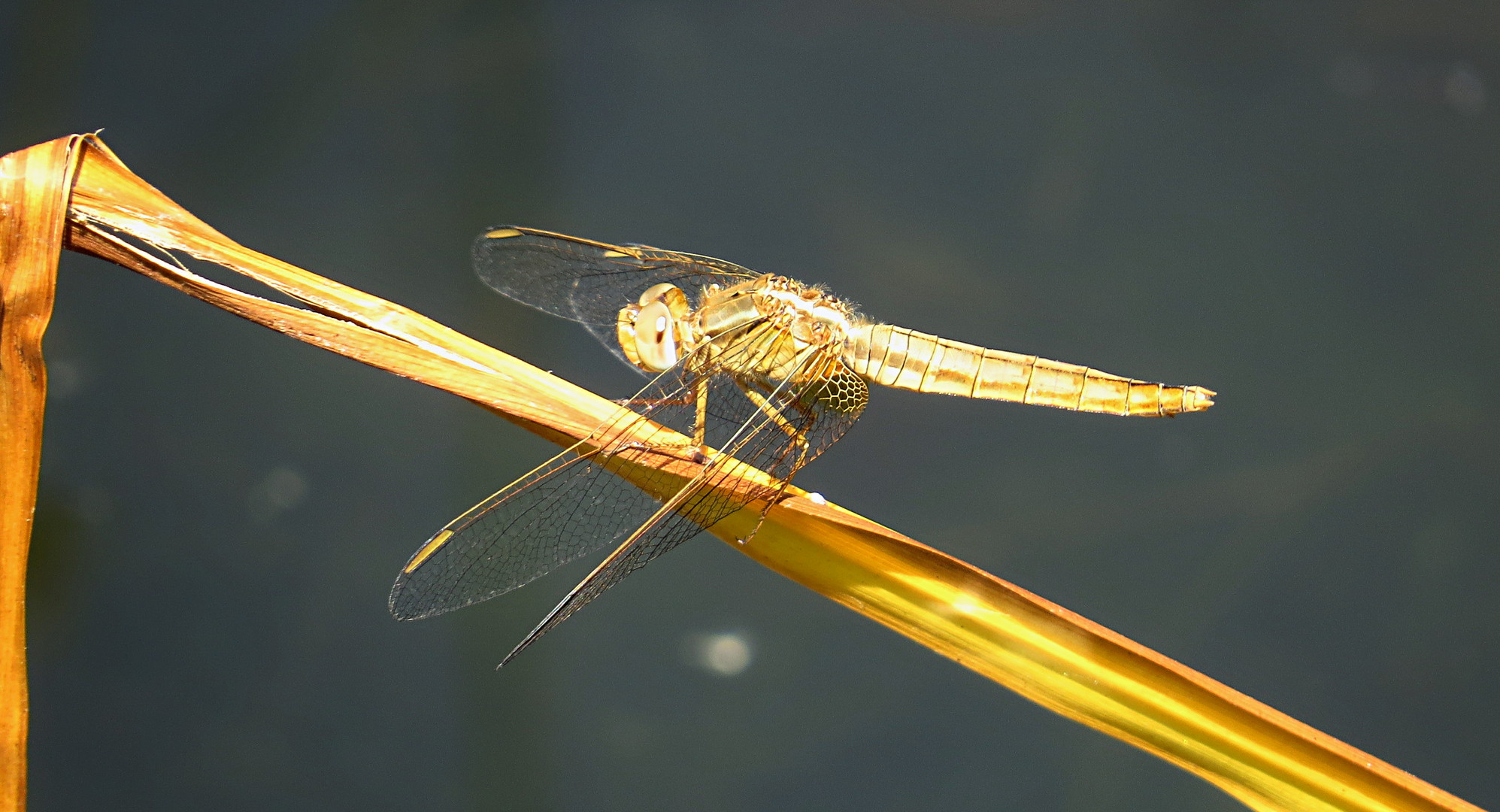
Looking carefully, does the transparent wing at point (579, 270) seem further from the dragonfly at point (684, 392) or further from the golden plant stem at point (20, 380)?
the golden plant stem at point (20, 380)

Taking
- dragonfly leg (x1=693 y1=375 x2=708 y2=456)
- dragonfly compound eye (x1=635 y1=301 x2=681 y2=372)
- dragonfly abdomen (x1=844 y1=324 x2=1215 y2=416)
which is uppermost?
dragonfly abdomen (x1=844 y1=324 x2=1215 y2=416)

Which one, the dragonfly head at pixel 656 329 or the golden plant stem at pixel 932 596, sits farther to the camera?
the dragonfly head at pixel 656 329

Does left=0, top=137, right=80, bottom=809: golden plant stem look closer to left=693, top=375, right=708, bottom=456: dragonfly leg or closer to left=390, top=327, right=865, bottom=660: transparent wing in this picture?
left=390, top=327, right=865, bottom=660: transparent wing

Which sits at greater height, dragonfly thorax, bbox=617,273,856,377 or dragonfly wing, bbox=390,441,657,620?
dragonfly thorax, bbox=617,273,856,377

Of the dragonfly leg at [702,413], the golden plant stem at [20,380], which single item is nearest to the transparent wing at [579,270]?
the dragonfly leg at [702,413]

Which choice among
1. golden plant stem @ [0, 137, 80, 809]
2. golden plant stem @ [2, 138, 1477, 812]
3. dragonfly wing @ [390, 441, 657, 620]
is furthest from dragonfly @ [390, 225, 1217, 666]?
golden plant stem @ [0, 137, 80, 809]

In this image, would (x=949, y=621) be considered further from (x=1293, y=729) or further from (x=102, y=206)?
(x=102, y=206)

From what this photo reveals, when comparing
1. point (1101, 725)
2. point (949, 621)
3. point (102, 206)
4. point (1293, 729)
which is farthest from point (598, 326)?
point (1293, 729)
